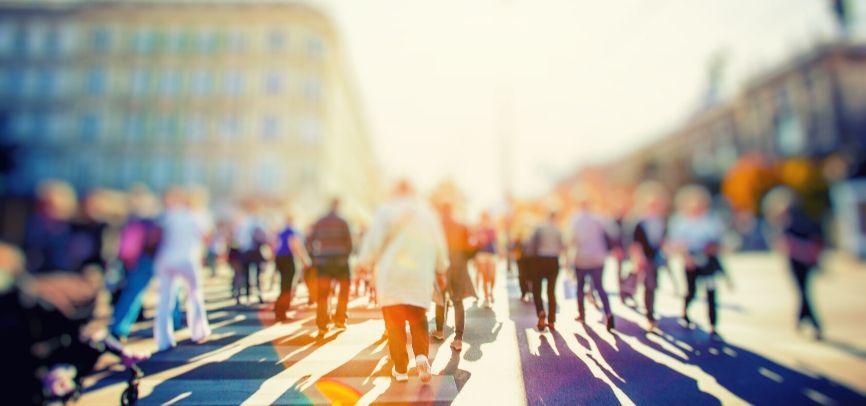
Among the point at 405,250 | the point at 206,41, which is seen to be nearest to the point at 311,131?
the point at 206,41

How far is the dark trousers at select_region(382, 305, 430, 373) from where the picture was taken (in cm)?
370

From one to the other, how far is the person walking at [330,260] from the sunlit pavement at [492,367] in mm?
120

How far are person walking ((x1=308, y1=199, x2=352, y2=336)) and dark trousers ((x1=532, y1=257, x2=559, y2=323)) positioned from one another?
1.93 meters

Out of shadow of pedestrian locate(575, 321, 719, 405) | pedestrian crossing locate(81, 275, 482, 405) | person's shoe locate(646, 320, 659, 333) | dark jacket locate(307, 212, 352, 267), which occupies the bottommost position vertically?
shadow of pedestrian locate(575, 321, 719, 405)

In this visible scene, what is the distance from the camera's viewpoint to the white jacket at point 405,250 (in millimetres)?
3955

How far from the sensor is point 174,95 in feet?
126

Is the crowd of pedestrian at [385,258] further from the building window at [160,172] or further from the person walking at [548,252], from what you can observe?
the building window at [160,172]

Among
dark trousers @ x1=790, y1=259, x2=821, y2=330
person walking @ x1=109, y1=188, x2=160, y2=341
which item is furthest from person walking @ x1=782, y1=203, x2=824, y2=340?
person walking @ x1=109, y1=188, x2=160, y2=341

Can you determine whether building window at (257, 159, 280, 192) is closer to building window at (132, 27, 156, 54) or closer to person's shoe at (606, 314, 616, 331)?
building window at (132, 27, 156, 54)

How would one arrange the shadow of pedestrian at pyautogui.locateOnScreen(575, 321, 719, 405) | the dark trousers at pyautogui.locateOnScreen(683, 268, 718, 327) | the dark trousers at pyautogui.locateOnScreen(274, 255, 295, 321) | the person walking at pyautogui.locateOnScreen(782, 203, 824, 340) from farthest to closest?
the person walking at pyautogui.locateOnScreen(782, 203, 824, 340)
the dark trousers at pyautogui.locateOnScreen(683, 268, 718, 327)
the dark trousers at pyautogui.locateOnScreen(274, 255, 295, 321)
the shadow of pedestrian at pyautogui.locateOnScreen(575, 321, 719, 405)

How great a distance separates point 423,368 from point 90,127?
47.1 m

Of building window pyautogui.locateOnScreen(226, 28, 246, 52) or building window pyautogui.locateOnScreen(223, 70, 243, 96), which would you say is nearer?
building window pyautogui.locateOnScreen(223, 70, 243, 96)

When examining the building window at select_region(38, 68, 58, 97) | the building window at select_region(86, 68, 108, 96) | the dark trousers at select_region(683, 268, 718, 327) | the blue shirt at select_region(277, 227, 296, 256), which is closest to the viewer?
the blue shirt at select_region(277, 227, 296, 256)

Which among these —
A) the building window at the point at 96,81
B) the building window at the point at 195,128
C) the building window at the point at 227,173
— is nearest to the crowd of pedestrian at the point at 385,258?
the building window at the point at 227,173
